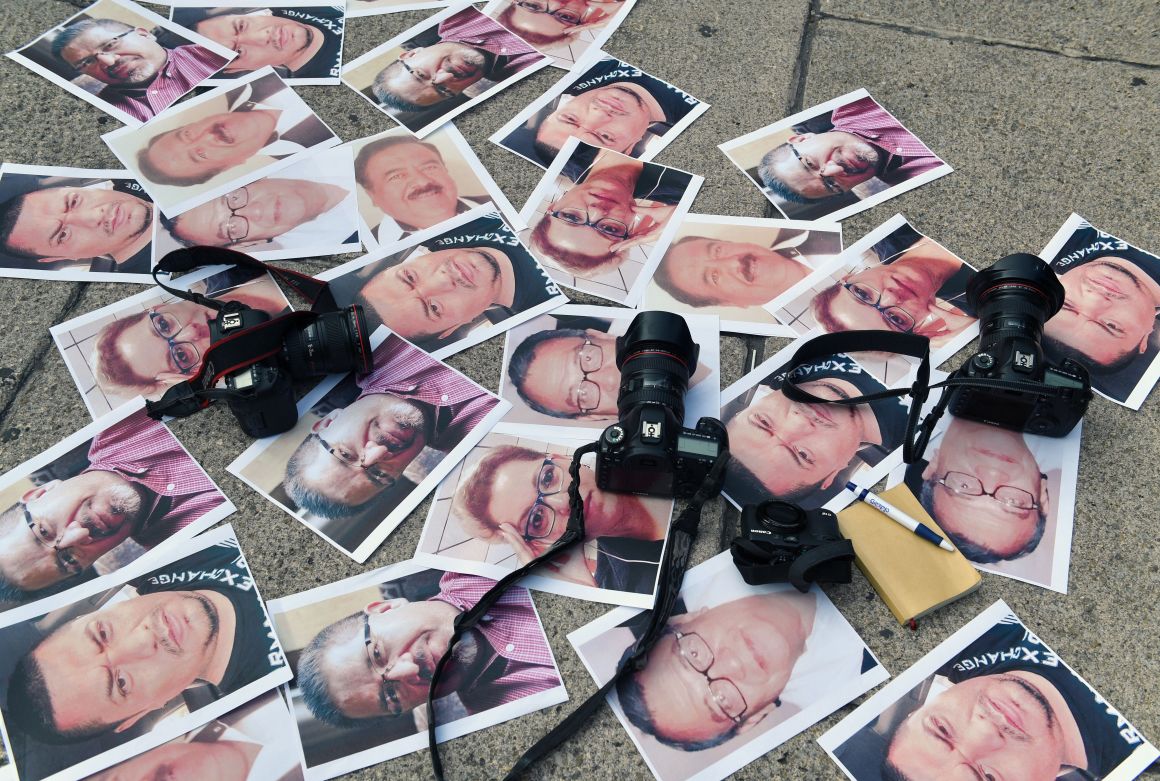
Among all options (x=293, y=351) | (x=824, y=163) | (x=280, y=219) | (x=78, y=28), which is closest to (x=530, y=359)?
(x=293, y=351)

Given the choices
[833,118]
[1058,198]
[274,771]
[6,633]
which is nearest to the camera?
[274,771]

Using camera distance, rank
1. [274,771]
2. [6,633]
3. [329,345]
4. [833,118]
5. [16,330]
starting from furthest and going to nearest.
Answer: [833,118], [16,330], [329,345], [6,633], [274,771]

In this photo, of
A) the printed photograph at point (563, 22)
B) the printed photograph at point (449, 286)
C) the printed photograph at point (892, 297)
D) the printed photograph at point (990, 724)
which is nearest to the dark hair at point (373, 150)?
the printed photograph at point (449, 286)

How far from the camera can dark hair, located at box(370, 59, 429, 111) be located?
2.30 metres

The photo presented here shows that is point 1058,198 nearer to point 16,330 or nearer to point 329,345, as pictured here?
point 329,345

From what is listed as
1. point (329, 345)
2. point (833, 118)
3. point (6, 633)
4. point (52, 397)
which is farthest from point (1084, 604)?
point (52, 397)

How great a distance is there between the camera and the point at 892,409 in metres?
1.83

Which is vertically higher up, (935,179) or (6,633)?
(935,179)

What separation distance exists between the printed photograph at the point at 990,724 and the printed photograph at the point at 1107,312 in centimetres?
65

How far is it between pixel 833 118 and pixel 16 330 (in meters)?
2.03

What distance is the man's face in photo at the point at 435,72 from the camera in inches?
91.6

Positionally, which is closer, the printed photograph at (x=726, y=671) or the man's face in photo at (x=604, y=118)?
the printed photograph at (x=726, y=671)

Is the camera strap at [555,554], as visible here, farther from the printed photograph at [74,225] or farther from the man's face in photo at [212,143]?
the man's face in photo at [212,143]

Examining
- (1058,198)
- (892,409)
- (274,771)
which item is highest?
(1058,198)
